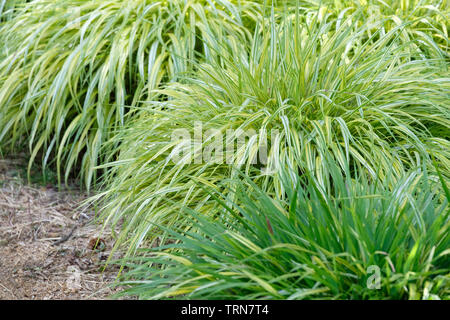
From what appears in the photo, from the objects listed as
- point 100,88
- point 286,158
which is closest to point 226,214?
point 286,158

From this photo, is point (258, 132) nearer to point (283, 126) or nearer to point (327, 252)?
point (283, 126)

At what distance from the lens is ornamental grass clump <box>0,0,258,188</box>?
122 inches

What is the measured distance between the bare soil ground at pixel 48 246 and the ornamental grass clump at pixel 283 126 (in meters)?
0.26

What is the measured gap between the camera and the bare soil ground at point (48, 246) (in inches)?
96.1

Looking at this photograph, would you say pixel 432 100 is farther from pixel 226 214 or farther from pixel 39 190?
pixel 39 190

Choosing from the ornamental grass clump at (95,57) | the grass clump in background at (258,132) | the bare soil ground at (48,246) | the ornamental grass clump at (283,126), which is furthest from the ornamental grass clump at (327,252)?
the ornamental grass clump at (95,57)

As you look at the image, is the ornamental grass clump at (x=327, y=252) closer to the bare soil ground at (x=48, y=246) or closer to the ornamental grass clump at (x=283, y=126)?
the ornamental grass clump at (x=283, y=126)

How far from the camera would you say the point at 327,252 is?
1635 mm

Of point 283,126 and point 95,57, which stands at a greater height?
point 95,57

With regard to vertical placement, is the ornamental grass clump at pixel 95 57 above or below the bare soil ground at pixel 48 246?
above

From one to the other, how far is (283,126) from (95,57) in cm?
136

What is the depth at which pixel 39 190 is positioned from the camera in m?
3.36

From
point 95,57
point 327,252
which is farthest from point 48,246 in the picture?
point 327,252

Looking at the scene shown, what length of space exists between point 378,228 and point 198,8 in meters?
1.97
